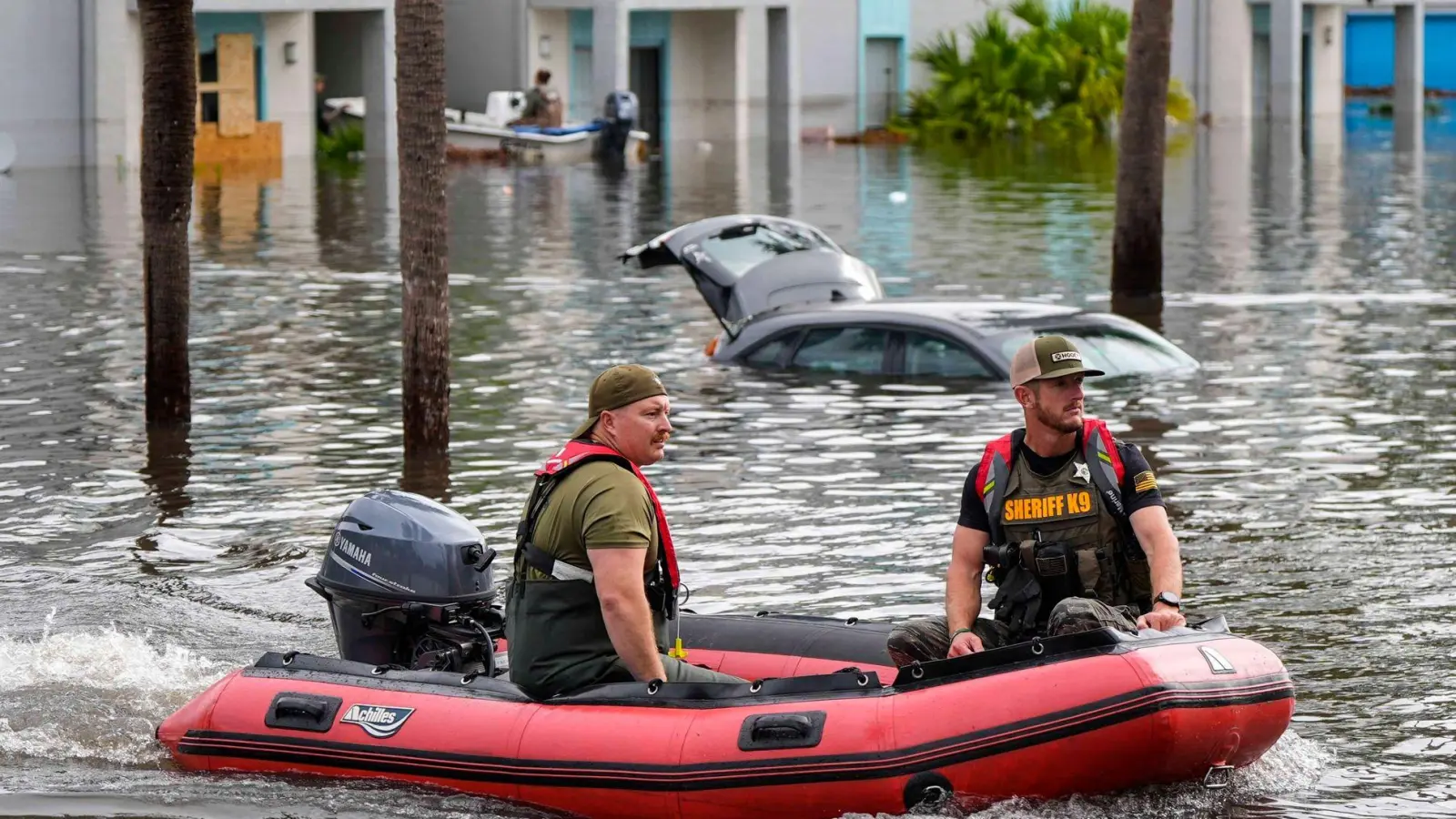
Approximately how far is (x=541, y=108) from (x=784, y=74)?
31.1ft

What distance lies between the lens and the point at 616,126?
50562 millimetres

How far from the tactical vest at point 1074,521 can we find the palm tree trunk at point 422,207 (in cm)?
599

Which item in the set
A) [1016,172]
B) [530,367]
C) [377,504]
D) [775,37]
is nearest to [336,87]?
[775,37]

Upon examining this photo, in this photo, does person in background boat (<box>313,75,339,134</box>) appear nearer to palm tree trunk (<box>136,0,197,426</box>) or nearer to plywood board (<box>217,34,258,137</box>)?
plywood board (<box>217,34,258,137</box>)

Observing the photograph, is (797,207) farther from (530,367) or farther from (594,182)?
(530,367)

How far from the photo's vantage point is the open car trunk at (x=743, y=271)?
1866cm

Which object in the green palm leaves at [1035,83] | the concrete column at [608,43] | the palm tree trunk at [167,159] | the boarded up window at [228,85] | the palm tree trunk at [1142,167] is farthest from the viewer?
the green palm leaves at [1035,83]

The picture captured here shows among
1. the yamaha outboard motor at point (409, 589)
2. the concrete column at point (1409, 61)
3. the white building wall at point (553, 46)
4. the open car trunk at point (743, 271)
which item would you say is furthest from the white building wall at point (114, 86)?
the concrete column at point (1409, 61)

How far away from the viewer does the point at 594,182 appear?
43.0 metres

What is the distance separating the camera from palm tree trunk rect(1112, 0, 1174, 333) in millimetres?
21031

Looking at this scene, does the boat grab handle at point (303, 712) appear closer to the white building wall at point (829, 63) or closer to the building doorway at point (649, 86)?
the building doorway at point (649, 86)

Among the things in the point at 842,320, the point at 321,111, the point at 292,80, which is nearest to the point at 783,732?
the point at 842,320

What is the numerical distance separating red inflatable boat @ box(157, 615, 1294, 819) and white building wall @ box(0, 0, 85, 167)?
36.5m

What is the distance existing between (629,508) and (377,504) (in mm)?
1765
